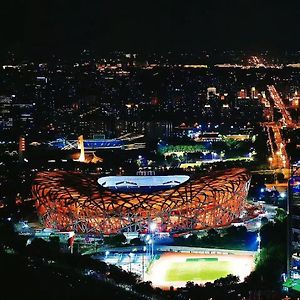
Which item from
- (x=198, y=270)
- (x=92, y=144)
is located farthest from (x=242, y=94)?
(x=198, y=270)

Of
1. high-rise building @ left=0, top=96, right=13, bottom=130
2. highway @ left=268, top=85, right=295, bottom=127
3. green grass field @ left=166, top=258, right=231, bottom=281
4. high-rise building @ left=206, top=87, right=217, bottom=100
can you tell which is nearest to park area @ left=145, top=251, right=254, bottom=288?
green grass field @ left=166, top=258, right=231, bottom=281

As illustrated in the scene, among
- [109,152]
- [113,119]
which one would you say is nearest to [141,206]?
[109,152]

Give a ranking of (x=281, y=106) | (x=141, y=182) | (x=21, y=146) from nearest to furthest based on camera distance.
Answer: (x=141, y=182) < (x=21, y=146) < (x=281, y=106)

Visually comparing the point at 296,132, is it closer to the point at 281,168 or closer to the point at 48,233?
the point at 281,168

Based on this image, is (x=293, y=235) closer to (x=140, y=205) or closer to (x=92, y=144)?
(x=140, y=205)

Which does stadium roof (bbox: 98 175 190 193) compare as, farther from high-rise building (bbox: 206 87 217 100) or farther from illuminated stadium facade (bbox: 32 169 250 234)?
high-rise building (bbox: 206 87 217 100)

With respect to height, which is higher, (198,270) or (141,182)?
(141,182)
